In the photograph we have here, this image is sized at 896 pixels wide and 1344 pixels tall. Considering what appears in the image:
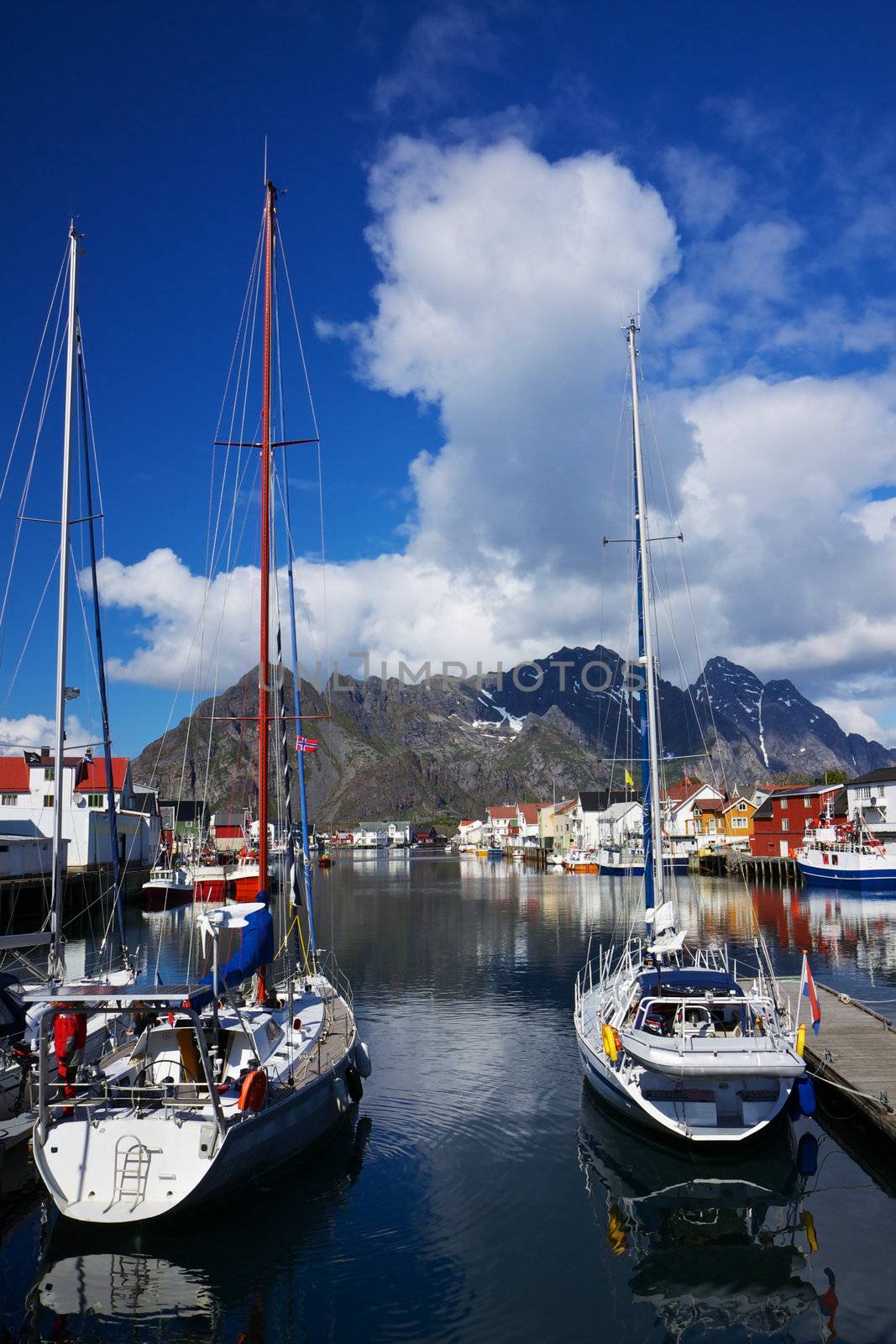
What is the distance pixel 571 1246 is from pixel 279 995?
490 inches

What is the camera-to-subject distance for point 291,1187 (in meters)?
19.4

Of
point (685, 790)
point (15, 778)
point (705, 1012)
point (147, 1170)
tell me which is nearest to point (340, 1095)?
point (147, 1170)

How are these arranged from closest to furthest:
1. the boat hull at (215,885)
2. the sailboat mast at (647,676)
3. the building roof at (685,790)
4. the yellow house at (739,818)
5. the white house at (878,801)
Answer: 1. the sailboat mast at (647,676)
2. the boat hull at (215,885)
3. the white house at (878,801)
4. the yellow house at (739,818)
5. the building roof at (685,790)

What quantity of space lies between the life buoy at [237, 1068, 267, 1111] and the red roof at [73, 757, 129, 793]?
69.4 m

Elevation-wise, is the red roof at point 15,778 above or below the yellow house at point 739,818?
above

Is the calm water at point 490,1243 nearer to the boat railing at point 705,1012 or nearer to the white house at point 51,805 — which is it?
the boat railing at point 705,1012

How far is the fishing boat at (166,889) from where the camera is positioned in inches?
3366

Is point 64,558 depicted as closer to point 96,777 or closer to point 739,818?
point 96,777

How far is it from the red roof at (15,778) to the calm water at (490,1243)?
69247 millimetres

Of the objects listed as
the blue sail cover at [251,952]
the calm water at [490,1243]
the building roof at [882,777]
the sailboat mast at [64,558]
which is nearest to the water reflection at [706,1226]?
the calm water at [490,1243]

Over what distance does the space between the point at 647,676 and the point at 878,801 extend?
96318 millimetres

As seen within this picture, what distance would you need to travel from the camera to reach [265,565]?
26266 mm

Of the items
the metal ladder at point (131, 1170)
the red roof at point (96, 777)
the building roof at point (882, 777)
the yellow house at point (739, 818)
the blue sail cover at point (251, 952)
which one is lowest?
the yellow house at point (739, 818)

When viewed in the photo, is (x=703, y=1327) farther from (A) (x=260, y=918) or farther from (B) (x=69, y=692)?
(B) (x=69, y=692)
